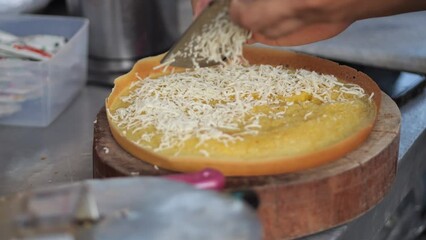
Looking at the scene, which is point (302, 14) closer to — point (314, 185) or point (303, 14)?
point (303, 14)

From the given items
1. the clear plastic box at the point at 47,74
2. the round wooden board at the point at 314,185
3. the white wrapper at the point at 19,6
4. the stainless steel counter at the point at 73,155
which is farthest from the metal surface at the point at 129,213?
the white wrapper at the point at 19,6

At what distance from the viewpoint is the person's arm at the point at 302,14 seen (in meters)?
0.99

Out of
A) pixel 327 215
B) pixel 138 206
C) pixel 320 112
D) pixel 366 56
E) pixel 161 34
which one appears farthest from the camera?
pixel 161 34

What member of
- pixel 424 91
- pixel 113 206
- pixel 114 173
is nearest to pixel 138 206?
pixel 113 206

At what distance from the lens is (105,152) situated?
0.92 metres

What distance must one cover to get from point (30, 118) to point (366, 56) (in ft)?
2.28

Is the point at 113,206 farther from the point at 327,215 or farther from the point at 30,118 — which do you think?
the point at 30,118

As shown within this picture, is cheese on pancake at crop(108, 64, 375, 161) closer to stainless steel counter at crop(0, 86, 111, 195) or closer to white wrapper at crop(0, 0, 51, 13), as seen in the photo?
stainless steel counter at crop(0, 86, 111, 195)

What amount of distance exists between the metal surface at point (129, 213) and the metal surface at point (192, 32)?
1.33ft

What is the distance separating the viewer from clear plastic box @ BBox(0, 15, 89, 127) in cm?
130

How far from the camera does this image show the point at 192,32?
1.02 m

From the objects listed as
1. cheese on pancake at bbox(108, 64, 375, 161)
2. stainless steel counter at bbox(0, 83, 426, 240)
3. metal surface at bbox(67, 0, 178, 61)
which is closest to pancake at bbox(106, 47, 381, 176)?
cheese on pancake at bbox(108, 64, 375, 161)

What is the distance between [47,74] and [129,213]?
0.77 meters

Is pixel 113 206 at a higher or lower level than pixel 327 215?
higher
